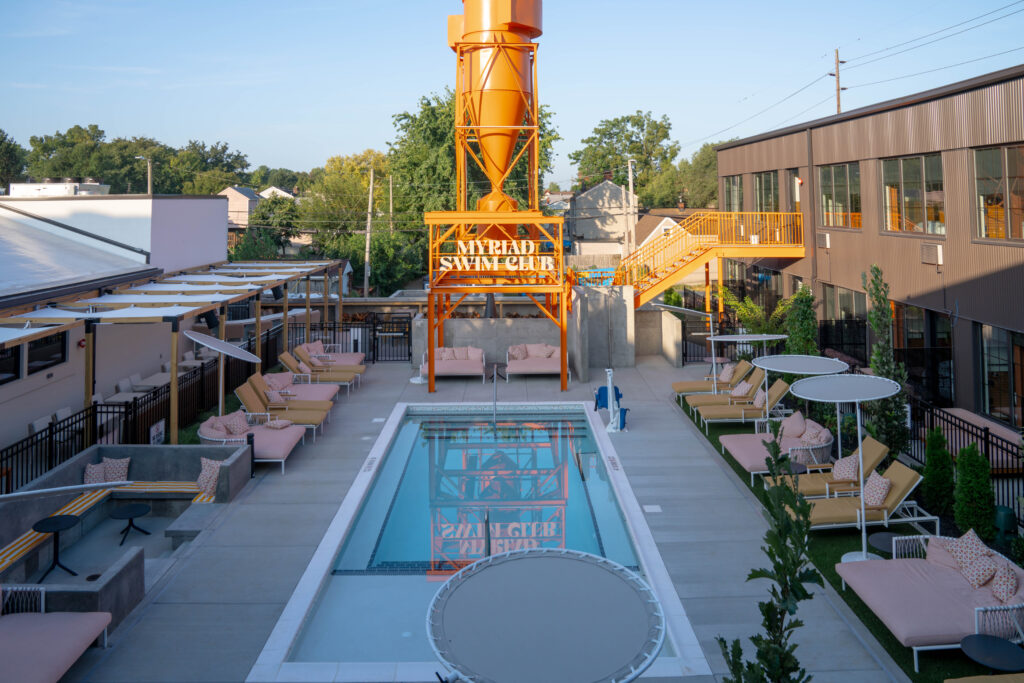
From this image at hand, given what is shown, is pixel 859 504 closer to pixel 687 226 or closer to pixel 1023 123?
pixel 1023 123

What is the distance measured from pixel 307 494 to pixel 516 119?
1458 centimetres

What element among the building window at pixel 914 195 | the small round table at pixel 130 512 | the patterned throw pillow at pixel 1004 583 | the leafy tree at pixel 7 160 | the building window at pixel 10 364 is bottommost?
the patterned throw pillow at pixel 1004 583

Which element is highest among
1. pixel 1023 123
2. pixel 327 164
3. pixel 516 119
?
pixel 327 164

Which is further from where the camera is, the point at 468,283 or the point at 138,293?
the point at 468,283

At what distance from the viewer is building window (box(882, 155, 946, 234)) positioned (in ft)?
61.6

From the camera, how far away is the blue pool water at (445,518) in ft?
28.6

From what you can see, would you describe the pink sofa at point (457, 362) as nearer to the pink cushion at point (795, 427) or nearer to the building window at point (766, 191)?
the pink cushion at point (795, 427)

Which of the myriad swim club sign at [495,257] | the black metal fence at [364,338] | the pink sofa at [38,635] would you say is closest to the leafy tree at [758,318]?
the myriad swim club sign at [495,257]

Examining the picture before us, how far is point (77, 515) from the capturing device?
38.2 ft

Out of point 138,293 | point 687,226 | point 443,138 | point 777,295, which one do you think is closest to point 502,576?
point 138,293

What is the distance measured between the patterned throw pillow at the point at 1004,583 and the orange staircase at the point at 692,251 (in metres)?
18.3

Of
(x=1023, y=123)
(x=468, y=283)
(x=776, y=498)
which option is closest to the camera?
(x=776, y=498)

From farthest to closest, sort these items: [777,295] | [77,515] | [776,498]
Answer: [777,295] → [77,515] → [776,498]

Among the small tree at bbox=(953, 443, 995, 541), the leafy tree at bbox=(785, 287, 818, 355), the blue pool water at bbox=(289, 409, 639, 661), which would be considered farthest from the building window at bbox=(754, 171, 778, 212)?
the small tree at bbox=(953, 443, 995, 541)
